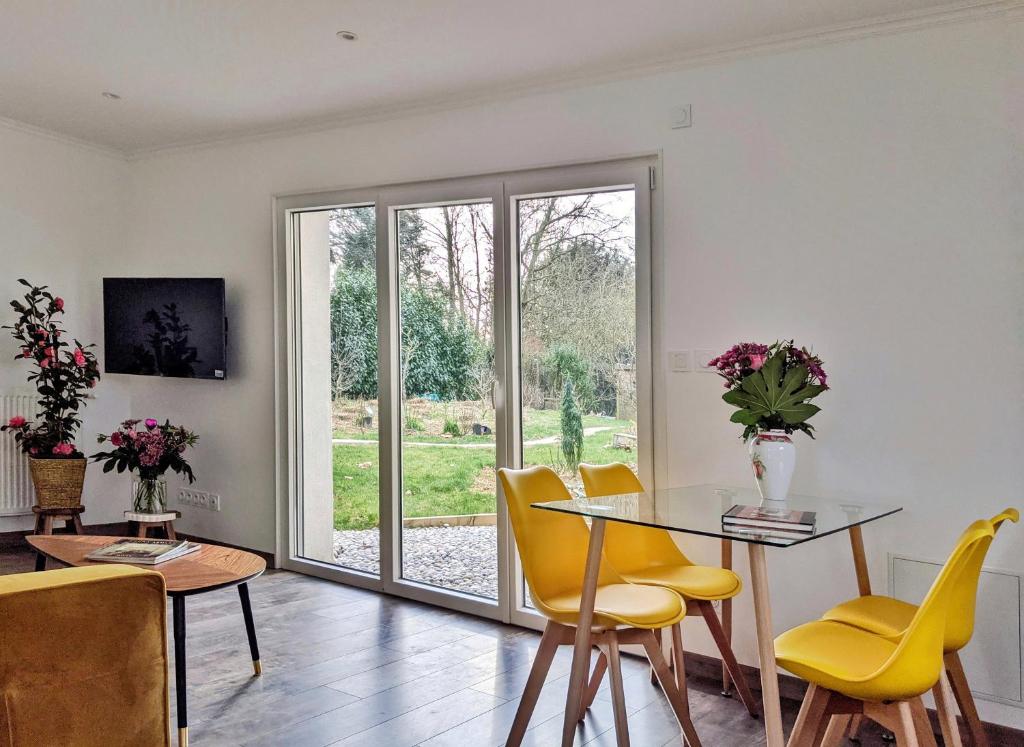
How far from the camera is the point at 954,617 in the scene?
7.61 ft

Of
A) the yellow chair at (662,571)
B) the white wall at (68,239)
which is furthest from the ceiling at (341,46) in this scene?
the yellow chair at (662,571)

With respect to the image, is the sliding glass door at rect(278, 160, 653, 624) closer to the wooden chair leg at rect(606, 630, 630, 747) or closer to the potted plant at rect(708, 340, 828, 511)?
the potted plant at rect(708, 340, 828, 511)

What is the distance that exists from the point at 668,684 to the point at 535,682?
1.32ft

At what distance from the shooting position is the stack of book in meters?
2.34

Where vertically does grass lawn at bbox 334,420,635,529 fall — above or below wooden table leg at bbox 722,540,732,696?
above

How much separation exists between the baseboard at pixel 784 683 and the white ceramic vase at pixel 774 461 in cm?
86

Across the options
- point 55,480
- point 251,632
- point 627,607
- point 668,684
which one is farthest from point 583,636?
point 55,480

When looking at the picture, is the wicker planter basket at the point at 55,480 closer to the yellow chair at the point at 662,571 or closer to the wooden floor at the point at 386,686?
the wooden floor at the point at 386,686

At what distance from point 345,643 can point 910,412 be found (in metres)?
2.52

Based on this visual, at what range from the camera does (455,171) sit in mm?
4297

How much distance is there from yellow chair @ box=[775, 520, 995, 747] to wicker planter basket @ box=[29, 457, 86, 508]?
4.26 metres

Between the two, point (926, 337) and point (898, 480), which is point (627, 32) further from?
point (898, 480)

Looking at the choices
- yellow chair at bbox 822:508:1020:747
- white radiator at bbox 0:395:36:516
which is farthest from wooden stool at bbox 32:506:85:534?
yellow chair at bbox 822:508:1020:747

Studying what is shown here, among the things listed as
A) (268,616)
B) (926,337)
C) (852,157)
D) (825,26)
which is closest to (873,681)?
(926,337)
